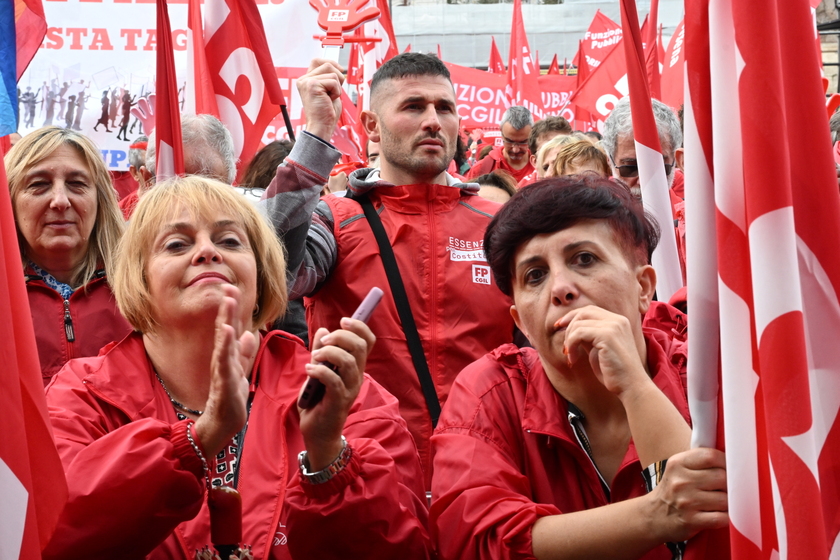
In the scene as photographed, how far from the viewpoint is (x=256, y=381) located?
2428mm

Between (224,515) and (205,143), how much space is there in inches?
93.5

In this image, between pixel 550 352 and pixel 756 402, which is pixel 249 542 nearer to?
pixel 550 352

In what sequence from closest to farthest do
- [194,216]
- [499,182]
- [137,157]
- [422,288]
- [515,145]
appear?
[194,216] → [422,288] → [137,157] → [499,182] → [515,145]

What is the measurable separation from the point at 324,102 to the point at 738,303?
2061 mm

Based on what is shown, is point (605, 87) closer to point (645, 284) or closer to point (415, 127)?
point (415, 127)

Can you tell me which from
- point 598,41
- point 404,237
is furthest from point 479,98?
point 404,237

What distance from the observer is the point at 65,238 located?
334cm

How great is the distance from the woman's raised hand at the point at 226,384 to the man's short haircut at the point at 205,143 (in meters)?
2.06

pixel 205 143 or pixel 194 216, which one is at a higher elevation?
pixel 205 143

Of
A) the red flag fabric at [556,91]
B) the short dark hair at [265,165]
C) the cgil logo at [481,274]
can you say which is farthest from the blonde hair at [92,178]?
the red flag fabric at [556,91]

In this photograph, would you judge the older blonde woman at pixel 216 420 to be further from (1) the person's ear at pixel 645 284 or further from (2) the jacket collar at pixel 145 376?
(1) the person's ear at pixel 645 284

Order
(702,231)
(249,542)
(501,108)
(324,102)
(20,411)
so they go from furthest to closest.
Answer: (501,108) < (324,102) < (249,542) < (702,231) < (20,411)

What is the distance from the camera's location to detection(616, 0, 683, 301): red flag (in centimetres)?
352

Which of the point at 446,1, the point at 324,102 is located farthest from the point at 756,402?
the point at 446,1
